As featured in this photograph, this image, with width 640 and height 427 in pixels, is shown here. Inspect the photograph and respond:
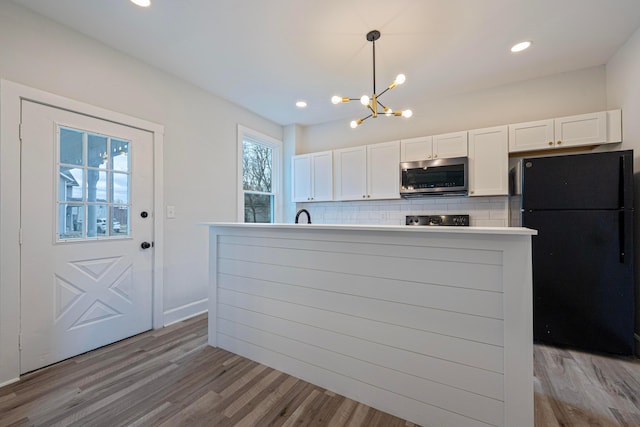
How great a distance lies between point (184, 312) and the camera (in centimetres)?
298

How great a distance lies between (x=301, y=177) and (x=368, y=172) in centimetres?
115

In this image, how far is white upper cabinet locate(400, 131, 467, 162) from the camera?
3158 millimetres

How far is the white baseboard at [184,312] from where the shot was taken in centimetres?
283

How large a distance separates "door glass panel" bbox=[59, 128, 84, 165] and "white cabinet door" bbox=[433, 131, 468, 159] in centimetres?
365

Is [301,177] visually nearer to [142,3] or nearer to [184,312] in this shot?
[184,312]

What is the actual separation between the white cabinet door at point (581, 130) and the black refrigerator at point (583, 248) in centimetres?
49

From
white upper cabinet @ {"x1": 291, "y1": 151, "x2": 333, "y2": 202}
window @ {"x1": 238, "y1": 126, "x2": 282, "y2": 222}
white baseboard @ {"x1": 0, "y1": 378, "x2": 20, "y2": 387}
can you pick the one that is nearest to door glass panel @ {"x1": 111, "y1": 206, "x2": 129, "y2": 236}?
white baseboard @ {"x1": 0, "y1": 378, "x2": 20, "y2": 387}

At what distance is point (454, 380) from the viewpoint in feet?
4.51

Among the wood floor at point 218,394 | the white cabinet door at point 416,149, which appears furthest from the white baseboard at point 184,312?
the white cabinet door at point 416,149

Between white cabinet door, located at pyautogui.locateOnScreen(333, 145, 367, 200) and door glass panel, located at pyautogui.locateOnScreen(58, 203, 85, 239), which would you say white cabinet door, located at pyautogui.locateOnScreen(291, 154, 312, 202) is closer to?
white cabinet door, located at pyautogui.locateOnScreen(333, 145, 367, 200)

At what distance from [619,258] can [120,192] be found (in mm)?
4444

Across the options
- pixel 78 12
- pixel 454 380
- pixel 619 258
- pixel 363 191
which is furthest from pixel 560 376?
pixel 78 12

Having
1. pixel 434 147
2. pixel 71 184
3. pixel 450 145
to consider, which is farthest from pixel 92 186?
pixel 450 145

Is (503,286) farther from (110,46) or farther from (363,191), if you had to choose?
(110,46)
